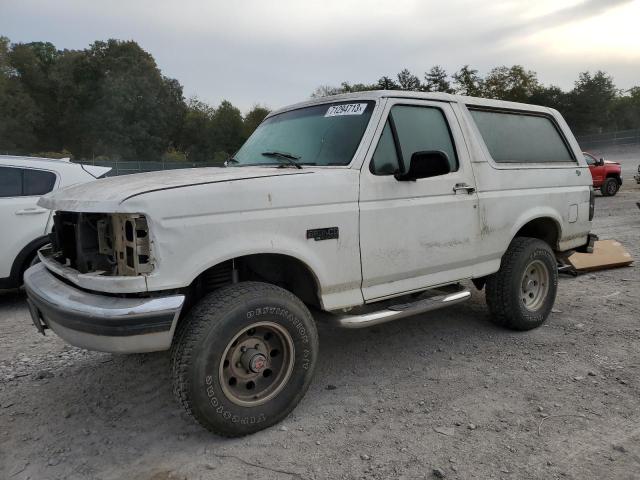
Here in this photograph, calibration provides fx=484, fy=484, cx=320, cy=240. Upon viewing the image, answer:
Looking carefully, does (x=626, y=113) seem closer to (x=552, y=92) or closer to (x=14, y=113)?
(x=552, y=92)

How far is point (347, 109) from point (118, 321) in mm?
2170

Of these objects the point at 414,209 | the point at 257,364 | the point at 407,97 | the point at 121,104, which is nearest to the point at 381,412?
Answer: the point at 257,364

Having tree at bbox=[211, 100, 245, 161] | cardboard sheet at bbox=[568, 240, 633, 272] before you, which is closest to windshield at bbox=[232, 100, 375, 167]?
cardboard sheet at bbox=[568, 240, 633, 272]

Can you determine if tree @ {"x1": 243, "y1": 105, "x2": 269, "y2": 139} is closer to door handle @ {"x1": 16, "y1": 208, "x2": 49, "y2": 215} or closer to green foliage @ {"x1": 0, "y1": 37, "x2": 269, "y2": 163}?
green foliage @ {"x1": 0, "y1": 37, "x2": 269, "y2": 163}

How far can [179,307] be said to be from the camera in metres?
2.52

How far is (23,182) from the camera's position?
5566 mm

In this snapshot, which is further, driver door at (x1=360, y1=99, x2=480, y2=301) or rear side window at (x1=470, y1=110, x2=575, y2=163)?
rear side window at (x1=470, y1=110, x2=575, y2=163)

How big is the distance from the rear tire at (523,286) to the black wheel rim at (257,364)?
224 centimetres

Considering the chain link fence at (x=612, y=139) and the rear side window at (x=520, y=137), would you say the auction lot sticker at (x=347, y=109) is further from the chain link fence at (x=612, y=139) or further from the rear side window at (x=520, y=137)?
the chain link fence at (x=612, y=139)

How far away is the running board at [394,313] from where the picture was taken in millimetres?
3180

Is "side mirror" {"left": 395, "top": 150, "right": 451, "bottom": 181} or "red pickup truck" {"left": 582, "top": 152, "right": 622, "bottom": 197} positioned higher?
"side mirror" {"left": 395, "top": 150, "right": 451, "bottom": 181}

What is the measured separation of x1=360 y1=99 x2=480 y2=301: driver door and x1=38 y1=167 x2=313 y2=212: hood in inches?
22.4

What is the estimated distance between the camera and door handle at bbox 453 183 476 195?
376cm

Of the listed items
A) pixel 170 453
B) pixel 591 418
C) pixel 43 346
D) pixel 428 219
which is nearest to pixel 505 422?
pixel 591 418
